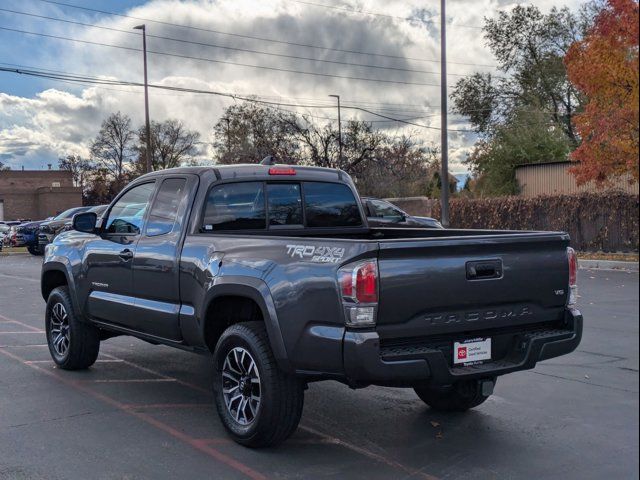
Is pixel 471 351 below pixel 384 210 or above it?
below

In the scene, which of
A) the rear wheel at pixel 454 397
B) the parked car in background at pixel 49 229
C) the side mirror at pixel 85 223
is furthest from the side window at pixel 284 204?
the parked car in background at pixel 49 229

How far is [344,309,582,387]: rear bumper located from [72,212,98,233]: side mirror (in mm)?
3581

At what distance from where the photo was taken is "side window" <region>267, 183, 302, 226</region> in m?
6.00

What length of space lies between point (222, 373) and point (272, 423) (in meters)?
0.67

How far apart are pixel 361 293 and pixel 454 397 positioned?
2.07 metres

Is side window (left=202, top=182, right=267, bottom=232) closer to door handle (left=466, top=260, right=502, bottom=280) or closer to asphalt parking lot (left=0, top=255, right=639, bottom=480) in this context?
asphalt parking lot (left=0, top=255, right=639, bottom=480)

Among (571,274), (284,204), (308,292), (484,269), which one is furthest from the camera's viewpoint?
(284,204)

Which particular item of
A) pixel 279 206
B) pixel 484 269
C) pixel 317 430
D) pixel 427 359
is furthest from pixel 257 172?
pixel 427 359

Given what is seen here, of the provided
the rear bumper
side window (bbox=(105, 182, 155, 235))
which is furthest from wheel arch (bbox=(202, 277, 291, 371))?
side window (bbox=(105, 182, 155, 235))

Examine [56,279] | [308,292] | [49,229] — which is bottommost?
[49,229]

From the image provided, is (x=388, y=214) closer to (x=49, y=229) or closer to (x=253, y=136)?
(x=49, y=229)

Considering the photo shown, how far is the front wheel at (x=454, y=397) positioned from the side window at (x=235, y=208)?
1.92 metres

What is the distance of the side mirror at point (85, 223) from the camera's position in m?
6.75

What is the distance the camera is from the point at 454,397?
573 cm
